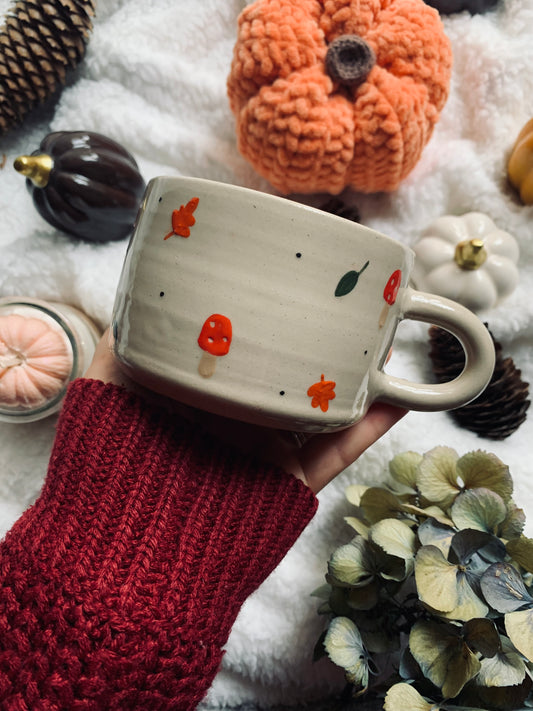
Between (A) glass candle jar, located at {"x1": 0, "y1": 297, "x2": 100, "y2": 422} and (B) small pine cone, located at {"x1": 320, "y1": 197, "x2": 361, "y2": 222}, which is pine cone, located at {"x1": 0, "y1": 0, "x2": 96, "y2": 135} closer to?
(A) glass candle jar, located at {"x1": 0, "y1": 297, "x2": 100, "y2": 422}

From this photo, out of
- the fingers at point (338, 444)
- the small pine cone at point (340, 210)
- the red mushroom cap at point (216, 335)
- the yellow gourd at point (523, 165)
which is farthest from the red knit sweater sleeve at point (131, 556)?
the yellow gourd at point (523, 165)

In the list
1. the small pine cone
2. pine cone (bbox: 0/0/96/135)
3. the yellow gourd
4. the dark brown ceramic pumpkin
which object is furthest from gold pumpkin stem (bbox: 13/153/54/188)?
the yellow gourd

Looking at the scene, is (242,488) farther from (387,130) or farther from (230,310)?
(387,130)

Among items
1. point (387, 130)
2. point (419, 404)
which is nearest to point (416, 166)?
point (387, 130)

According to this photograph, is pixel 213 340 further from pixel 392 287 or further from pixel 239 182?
pixel 239 182

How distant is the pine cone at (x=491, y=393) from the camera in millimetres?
753

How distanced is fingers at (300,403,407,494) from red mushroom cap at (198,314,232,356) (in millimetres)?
232

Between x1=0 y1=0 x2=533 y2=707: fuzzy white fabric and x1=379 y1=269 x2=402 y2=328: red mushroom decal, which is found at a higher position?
x1=379 y1=269 x2=402 y2=328: red mushroom decal

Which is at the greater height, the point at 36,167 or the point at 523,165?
the point at 523,165

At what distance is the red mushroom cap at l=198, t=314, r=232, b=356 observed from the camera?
425mm

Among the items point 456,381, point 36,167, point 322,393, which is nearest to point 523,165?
point 456,381

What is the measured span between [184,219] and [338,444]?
1.01 feet

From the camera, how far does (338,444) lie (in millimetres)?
633

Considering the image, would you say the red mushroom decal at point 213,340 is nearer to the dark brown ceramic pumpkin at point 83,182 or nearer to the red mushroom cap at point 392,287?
the red mushroom cap at point 392,287
